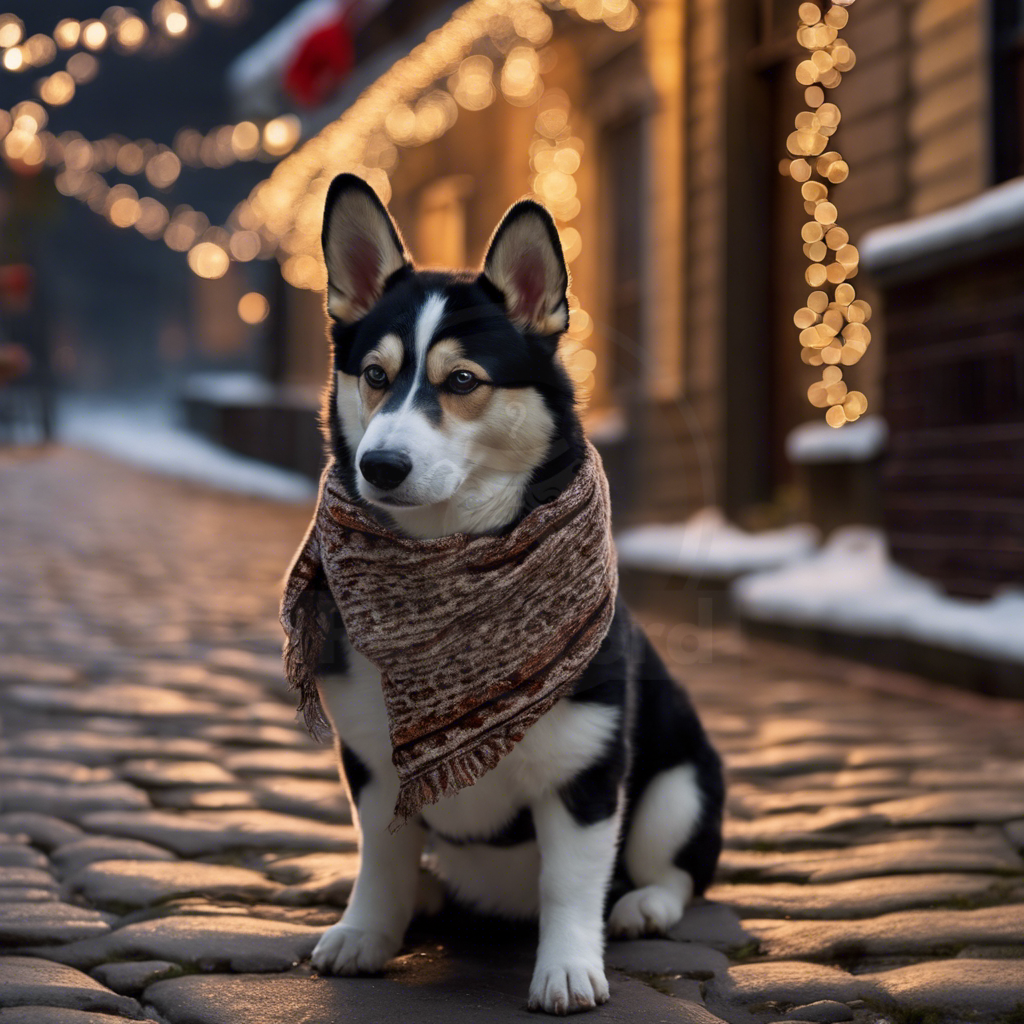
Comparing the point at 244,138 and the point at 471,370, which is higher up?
the point at 244,138

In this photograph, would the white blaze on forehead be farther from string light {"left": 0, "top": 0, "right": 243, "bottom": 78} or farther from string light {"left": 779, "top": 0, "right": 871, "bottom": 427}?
string light {"left": 779, "top": 0, "right": 871, "bottom": 427}

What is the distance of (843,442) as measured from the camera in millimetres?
6332

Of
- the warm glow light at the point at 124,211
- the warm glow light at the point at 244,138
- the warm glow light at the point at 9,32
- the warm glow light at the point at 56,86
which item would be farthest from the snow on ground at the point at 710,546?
the warm glow light at the point at 124,211

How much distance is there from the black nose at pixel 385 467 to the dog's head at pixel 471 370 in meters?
0.06

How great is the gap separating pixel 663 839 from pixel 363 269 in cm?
128

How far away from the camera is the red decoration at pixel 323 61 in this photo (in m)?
13.9

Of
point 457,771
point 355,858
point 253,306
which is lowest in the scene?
point 355,858

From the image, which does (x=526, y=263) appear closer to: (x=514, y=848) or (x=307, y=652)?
(x=307, y=652)

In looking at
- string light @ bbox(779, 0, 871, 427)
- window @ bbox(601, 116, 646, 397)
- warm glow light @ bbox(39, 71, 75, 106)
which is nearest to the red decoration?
window @ bbox(601, 116, 646, 397)

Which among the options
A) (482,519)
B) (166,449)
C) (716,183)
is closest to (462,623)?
(482,519)

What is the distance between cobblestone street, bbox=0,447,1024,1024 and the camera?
2.02 m

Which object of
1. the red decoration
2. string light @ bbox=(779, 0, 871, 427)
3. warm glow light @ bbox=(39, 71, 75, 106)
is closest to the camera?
warm glow light @ bbox=(39, 71, 75, 106)

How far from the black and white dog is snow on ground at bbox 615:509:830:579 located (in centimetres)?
458

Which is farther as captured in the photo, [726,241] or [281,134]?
[281,134]
